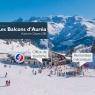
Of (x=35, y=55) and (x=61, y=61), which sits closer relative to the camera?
(x=35, y=55)

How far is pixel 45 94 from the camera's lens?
128 feet

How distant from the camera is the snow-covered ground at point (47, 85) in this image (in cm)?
4050

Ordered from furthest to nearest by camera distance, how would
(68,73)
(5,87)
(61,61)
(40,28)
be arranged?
(61,61) → (40,28) → (68,73) → (5,87)

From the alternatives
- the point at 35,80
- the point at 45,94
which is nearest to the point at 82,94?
the point at 45,94

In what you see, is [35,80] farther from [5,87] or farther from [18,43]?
[18,43]

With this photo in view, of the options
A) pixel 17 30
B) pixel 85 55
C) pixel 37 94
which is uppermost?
pixel 17 30

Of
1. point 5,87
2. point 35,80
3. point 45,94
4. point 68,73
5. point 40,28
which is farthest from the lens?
point 40,28

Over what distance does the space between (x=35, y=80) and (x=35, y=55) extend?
3.34 metres

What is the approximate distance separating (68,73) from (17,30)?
18686mm

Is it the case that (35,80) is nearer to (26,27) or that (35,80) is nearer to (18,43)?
(26,27)

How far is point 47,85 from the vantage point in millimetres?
46656

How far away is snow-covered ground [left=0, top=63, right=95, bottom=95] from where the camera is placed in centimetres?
4050

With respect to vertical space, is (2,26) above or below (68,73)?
above

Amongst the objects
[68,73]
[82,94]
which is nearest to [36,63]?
[68,73]
